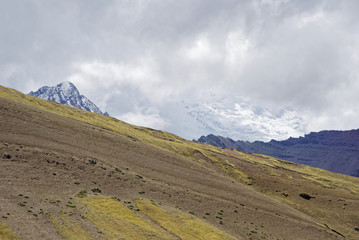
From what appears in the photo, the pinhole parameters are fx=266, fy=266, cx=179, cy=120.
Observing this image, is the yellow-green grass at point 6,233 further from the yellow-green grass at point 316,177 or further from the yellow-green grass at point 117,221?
the yellow-green grass at point 316,177

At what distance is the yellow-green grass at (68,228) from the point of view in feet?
105

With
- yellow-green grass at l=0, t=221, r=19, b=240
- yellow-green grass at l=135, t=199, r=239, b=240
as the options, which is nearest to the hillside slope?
yellow-green grass at l=0, t=221, r=19, b=240

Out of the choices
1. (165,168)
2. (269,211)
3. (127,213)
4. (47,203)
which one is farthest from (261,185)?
(47,203)

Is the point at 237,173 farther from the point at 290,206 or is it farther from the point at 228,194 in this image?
the point at 228,194

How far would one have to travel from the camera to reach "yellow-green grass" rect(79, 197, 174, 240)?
3692 centimetres

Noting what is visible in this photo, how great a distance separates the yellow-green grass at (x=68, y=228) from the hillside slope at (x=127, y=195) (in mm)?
121

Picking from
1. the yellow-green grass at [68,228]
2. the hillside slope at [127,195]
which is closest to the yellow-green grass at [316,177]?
the hillside slope at [127,195]

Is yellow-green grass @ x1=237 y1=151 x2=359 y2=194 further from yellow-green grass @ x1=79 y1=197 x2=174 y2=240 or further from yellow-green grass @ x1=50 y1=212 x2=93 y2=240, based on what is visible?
yellow-green grass @ x1=50 y1=212 x2=93 y2=240

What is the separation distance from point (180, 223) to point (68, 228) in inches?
777

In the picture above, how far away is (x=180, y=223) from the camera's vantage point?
1834 inches

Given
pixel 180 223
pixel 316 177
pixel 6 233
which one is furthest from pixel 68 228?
pixel 316 177

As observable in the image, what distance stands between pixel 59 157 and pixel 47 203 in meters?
19.4

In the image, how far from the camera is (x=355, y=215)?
271 ft

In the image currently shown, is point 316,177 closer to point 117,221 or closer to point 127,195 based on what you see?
point 127,195
